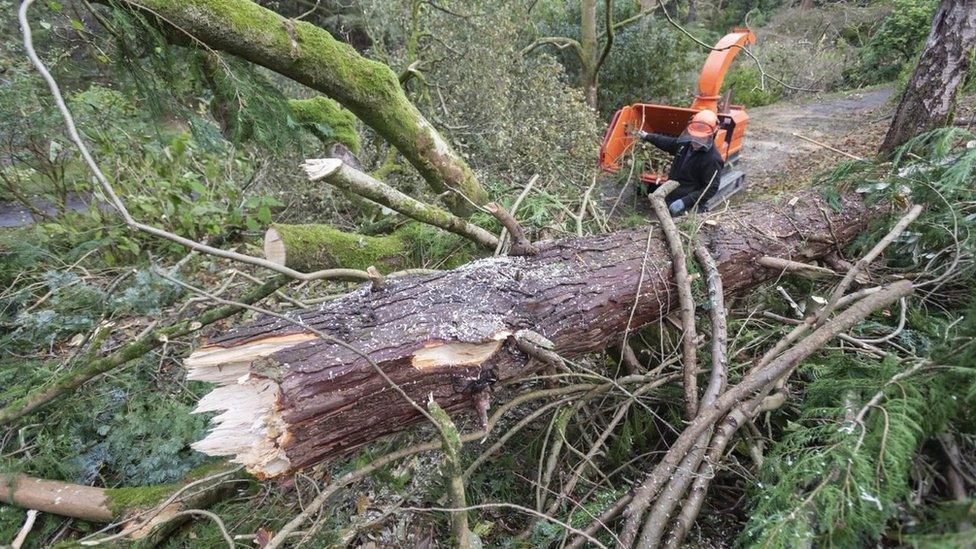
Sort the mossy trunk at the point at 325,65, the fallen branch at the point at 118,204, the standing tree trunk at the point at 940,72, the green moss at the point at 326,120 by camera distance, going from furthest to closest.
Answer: the green moss at the point at 326,120
the standing tree trunk at the point at 940,72
the mossy trunk at the point at 325,65
the fallen branch at the point at 118,204

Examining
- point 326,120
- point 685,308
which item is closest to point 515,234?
point 685,308

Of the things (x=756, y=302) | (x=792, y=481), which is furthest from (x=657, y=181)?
(x=792, y=481)

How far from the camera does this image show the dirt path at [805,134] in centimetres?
638

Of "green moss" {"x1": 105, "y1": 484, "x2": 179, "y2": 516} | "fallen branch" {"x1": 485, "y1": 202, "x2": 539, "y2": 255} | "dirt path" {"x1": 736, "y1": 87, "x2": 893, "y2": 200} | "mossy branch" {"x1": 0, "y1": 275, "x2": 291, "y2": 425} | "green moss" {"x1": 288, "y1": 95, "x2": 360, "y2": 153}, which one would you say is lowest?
"dirt path" {"x1": 736, "y1": 87, "x2": 893, "y2": 200}

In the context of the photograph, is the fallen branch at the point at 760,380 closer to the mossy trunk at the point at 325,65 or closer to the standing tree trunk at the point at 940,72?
the mossy trunk at the point at 325,65

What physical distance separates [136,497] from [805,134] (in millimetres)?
9965

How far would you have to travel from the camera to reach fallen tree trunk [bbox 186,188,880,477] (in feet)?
5.00

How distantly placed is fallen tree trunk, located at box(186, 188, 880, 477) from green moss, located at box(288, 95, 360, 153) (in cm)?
246

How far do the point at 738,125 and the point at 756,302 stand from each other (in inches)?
145

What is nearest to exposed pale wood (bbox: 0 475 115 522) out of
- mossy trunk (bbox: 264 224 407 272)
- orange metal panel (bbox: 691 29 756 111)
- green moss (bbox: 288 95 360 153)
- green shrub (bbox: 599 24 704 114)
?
mossy trunk (bbox: 264 224 407 272)

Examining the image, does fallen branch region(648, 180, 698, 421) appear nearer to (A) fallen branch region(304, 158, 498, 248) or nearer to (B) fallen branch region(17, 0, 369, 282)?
(A) fallen branch region(304, 158, 498, 248)

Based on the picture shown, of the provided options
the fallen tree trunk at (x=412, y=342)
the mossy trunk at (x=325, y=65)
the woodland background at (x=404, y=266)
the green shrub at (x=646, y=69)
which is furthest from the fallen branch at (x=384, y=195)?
the green shrub at (x=646, y=69)

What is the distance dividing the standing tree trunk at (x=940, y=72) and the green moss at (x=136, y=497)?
18.1ft

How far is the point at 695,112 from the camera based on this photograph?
16.7 ft
